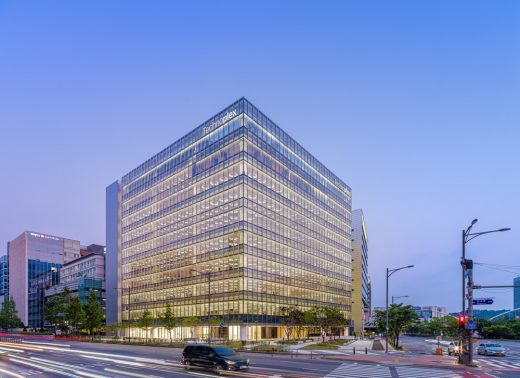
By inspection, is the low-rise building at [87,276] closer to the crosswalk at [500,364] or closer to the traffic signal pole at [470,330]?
the crosswalk at [500,364]

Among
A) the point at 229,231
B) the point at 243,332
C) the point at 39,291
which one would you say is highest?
the point at 229,231

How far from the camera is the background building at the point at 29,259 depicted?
176375mm

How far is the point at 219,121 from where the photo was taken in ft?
281

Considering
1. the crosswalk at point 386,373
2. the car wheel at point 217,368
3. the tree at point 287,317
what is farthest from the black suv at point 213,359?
the tree at point 287,317

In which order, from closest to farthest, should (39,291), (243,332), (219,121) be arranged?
(243,332) < (219,121) < (39,291)

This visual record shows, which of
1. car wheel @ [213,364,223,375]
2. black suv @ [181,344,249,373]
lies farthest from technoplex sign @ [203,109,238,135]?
car wheel @ [213,364,223,375]

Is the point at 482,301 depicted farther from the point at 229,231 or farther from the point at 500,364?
the point at 229,231

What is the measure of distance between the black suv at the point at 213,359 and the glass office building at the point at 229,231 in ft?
158

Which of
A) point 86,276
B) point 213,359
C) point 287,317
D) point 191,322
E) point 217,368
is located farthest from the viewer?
point 86,276

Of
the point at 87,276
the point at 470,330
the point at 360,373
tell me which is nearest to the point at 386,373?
the point at 360,373

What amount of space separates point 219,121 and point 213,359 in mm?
62773

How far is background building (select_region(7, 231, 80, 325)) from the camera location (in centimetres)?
17638

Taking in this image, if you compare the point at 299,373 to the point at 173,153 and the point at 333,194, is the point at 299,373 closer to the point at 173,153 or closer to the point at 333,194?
the point at 173,153

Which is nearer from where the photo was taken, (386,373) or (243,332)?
(386,373)
